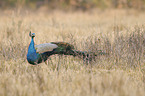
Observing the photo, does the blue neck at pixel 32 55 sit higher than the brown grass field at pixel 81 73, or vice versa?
the blue neck at pixel 32 55

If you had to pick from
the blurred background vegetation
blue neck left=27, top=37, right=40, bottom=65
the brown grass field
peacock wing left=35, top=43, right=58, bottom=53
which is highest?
the blurred background vegetation

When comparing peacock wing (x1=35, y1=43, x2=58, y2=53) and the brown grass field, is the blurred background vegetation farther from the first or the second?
peacock wing (x1=35, y1=43, x2=58, y2=53)

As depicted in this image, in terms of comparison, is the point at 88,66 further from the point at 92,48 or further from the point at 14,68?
the point at 14,68

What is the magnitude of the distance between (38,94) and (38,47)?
3.25ft

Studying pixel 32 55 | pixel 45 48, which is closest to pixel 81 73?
pixel 45 48

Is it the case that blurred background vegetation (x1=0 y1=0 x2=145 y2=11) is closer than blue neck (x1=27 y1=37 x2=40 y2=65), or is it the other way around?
blue neck (x1=27 y1=37 x2=40 y2=65)

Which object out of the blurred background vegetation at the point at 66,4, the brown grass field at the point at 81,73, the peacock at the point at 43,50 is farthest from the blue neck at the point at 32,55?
the blurred background vegetation at the point at 66,4

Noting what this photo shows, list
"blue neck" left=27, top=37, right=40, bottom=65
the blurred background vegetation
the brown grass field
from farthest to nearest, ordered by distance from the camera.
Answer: the blurred background vegetation
"blue neck" left=27, top=37, right=40, bottom=65
the brown grass field

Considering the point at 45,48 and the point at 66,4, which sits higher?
the point at 66,4

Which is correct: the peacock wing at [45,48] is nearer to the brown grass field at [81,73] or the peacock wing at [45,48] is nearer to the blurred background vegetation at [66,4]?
the brown grass field at [81,73]

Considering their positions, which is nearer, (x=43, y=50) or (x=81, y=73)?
(x=81, y=73)

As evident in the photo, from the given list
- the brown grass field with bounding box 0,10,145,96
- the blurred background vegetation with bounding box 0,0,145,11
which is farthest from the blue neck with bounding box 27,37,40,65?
the blurred background vegetation with bounding box 0,0,145,11

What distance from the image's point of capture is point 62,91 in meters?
2.34

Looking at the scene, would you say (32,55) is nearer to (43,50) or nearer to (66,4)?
(43,50)
